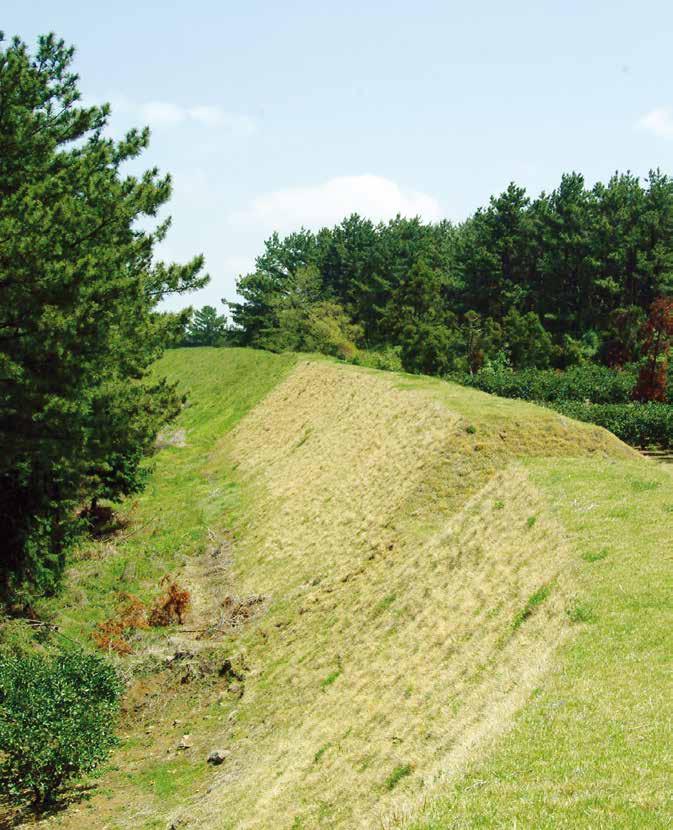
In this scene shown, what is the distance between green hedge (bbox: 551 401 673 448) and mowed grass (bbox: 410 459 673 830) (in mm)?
24911

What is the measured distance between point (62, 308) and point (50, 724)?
1002 cm

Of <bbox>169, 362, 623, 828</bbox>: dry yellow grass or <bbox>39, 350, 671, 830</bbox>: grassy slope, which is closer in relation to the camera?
<bbox>39, 350, 671, 830</bbox>: grassy slope

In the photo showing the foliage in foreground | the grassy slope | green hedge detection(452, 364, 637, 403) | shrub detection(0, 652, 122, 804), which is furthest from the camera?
green hedge detection(452, 364, 637, 403)

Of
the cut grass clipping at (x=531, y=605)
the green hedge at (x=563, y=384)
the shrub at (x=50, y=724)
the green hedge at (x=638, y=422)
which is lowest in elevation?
the shrub at (x=50, y=724)

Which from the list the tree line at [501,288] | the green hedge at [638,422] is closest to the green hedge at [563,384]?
the tree line at [501,288]

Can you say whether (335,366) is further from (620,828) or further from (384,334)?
(620,828)

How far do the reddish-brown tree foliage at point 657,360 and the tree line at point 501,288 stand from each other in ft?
36.9

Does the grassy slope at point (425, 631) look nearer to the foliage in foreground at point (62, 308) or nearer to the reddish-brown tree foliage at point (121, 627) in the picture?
the reddish-brown tree foliage at point (121, 627)

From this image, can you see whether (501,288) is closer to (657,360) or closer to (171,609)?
(657,360)

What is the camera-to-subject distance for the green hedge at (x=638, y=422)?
40.0 meters

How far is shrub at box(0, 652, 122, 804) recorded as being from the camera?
15.4 m

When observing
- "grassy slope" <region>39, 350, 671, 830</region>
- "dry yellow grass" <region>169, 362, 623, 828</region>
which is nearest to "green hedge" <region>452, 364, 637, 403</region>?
"grassy slope" <region>39, 350, 671, 830</region>

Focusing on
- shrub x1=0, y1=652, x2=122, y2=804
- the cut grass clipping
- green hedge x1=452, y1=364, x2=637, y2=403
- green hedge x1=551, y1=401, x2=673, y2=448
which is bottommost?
shrub x1=0, y1=652, x2=122, y2=804

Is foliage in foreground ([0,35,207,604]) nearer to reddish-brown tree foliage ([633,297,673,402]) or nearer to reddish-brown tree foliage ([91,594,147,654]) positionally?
reddish-brown tree foliage ([91,594,147,654])
